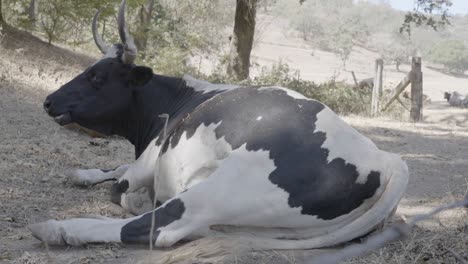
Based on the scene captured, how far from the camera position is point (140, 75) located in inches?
192

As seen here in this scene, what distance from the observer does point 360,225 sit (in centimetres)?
358

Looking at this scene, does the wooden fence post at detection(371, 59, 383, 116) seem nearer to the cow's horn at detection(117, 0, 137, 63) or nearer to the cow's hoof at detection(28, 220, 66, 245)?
the cow's horn at detection(117, 0, 137, 63)

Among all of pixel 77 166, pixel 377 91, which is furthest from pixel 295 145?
pixel 377 91

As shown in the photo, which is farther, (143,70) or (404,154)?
(404,154)

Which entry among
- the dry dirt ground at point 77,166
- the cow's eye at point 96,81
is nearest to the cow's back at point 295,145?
the dry dirt ground at point 77,166

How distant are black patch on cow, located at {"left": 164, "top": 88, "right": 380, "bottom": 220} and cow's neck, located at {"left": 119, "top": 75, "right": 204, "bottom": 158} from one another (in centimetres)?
63

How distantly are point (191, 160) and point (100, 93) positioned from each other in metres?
1.18

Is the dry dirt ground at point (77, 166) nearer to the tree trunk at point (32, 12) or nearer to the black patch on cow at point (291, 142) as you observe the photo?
the black patch on cow at point (291, 142)

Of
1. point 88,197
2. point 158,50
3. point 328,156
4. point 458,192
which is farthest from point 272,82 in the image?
point 328,156

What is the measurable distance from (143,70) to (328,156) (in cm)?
178

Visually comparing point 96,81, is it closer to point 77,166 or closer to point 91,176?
point 91,176

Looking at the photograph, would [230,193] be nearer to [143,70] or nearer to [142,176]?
[142,176]

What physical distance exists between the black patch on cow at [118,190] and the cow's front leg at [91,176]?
0.57 metres

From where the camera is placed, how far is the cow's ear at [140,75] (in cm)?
485
